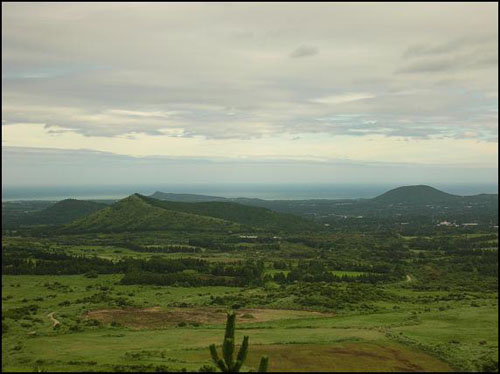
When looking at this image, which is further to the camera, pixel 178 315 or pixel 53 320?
pixel 178 315

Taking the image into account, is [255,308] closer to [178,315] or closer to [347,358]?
[178,315]

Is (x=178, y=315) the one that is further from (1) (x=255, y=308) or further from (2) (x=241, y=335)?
Result: (2) (x=241, y=335)

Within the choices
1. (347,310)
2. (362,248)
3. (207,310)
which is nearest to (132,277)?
(207,310)

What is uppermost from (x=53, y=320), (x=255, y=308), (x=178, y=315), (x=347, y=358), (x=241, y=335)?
(x=347, y=358)

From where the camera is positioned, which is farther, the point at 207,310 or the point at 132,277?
the point at 132,277

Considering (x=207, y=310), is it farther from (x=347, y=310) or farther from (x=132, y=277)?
(x=132, y=277)

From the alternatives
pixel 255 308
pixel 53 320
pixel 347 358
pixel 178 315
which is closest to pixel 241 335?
pixel 347 358

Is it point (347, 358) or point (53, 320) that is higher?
point (347, 358)

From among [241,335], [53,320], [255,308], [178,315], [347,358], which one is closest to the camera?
[347,358]

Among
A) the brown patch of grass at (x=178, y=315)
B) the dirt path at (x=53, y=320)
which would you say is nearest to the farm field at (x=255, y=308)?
the brown patch of grass at (x=178, y=315)

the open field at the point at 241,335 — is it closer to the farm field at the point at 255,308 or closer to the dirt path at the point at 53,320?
the farm field at the point at 255,308

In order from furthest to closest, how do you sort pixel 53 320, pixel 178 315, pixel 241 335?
pixel 178 315 → pixel 53 320 → pixel 241 335
